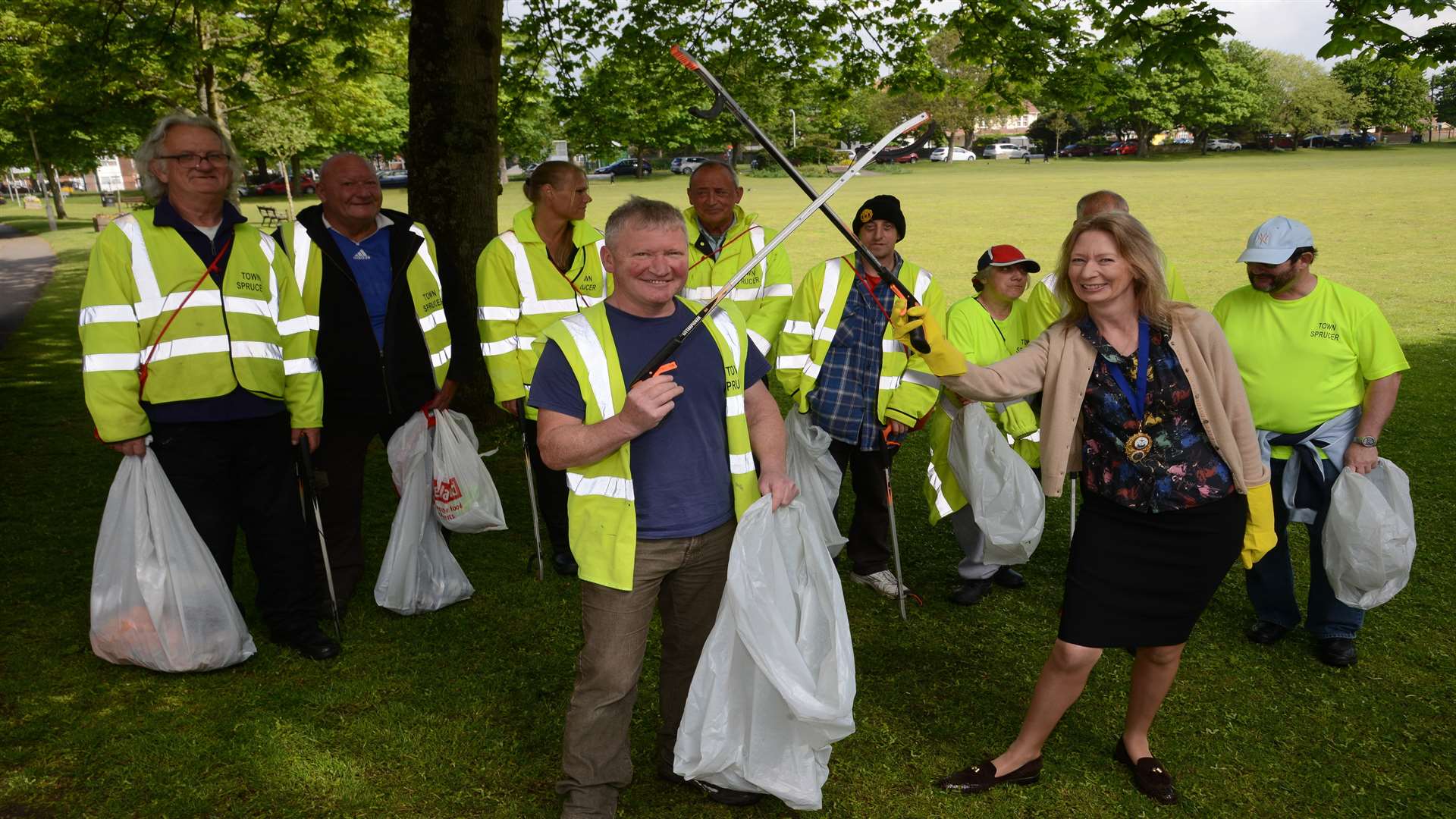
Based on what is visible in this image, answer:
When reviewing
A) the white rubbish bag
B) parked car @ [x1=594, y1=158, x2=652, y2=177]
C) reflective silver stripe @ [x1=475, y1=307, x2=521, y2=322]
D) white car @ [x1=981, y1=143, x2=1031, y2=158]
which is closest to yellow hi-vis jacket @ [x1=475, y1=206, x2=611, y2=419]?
reflective silver stripe @ [x1=475, y1=307, x2=521, y2=322]

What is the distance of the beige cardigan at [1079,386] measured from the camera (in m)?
3.04

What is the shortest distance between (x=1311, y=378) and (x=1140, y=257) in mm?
1651

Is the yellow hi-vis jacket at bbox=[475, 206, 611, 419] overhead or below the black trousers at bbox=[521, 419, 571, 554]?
overhead

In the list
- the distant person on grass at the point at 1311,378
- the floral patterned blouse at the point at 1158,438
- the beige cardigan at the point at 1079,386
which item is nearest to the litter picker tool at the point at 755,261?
the beige cardigan at the point at 1079,386

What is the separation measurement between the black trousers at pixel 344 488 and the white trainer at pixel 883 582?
2442mm

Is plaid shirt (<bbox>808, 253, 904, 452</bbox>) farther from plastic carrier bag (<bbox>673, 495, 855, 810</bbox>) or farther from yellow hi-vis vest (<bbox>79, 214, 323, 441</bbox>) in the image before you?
yellow hi-vis vest (<bbox>79, 214, 323, 441</bbox>)

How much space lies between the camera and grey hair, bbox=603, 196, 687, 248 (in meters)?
2.73

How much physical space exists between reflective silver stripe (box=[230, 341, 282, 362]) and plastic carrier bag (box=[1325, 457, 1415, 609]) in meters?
4.45

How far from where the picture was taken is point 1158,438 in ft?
10.2

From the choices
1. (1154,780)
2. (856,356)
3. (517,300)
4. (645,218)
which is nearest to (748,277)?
(856,356)

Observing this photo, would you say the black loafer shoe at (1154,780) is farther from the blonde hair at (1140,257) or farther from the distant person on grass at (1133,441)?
the blonde hair at (1140,257)

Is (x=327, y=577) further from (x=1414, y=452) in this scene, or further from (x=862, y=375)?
(x=1414, y=452)

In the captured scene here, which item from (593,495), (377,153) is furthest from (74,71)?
(377,153)

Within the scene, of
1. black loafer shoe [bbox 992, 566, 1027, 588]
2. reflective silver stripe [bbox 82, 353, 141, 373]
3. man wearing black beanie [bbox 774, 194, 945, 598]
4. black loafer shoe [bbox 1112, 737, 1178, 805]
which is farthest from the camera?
black loafer shoe [bbox 992, 566, 1027, 588]
